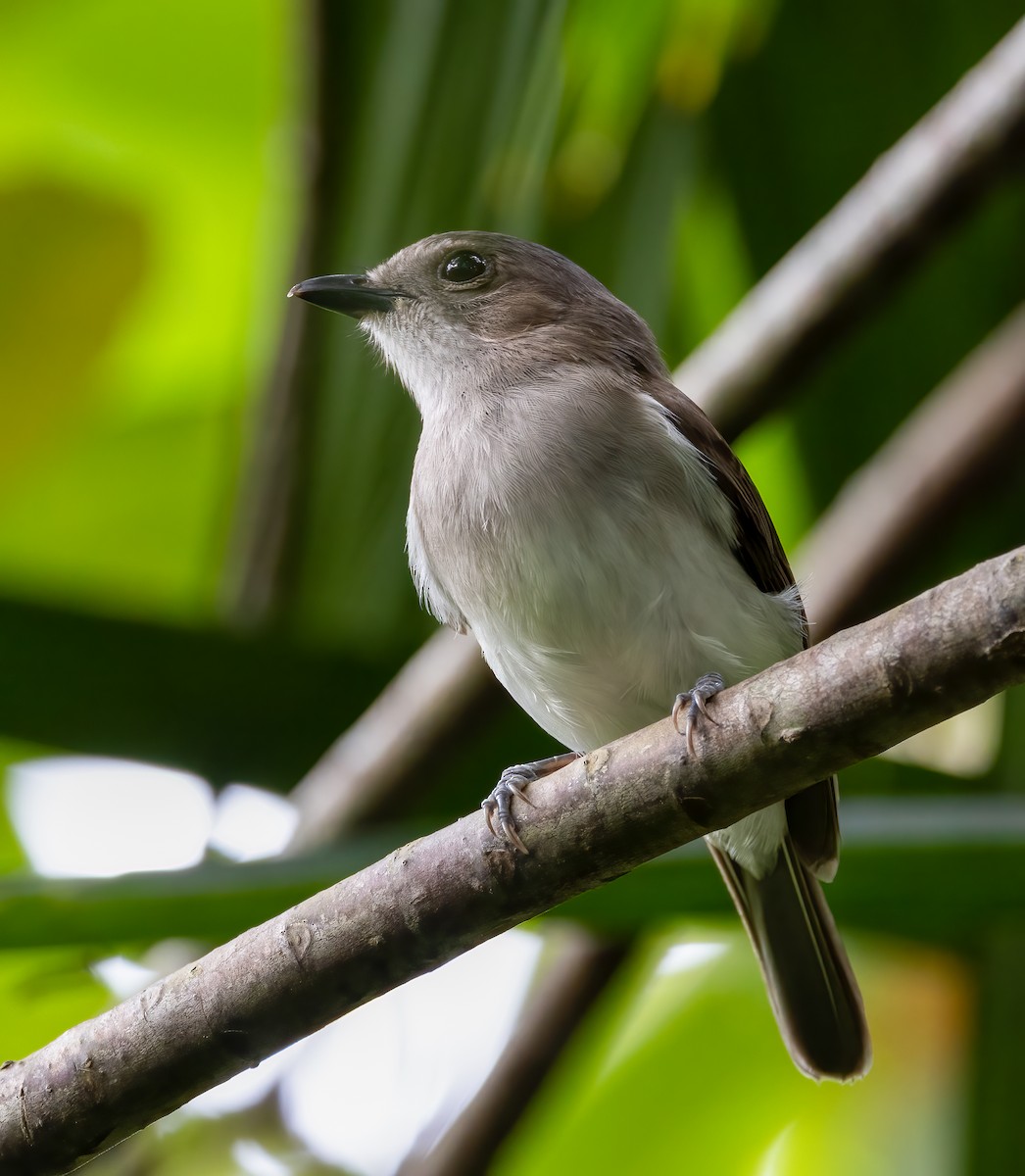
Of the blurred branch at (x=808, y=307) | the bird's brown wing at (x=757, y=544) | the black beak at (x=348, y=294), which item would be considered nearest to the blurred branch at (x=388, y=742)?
the blurred branch at (x=808, y=307)

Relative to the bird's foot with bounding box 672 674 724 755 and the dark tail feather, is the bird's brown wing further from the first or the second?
the bird's foot with bounding box 672 674 724 755

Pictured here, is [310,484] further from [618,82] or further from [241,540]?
[618,82]

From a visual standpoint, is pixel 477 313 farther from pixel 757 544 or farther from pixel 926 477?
pixel 926 477

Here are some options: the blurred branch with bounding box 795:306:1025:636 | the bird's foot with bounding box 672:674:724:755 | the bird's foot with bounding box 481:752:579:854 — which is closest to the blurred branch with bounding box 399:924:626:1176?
the blurred branch with bounding box 795:306:1025:636

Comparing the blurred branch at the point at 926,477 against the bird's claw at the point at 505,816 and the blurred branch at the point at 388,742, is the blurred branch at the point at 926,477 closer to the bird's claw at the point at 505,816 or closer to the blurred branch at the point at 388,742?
the blurred branch at the point at 388,742

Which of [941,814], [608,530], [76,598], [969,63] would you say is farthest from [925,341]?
[76,598]

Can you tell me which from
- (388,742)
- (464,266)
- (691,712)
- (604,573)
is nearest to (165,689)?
(388,742)
